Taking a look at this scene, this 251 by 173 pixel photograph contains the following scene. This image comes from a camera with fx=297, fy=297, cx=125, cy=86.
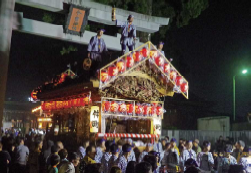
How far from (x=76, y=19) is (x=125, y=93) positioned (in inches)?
172

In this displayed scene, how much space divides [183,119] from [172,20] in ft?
30.7

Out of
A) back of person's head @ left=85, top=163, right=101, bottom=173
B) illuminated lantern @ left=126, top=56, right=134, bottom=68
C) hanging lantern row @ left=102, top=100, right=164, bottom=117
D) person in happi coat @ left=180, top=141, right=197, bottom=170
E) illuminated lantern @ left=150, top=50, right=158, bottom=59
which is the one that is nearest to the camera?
back of person's head @ left=85, top=163, right=101, bottom=173

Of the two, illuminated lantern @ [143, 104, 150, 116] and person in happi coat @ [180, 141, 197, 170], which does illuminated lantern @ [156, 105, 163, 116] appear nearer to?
illuminated lantern @ [143, 104, 150, 116]

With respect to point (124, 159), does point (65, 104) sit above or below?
above

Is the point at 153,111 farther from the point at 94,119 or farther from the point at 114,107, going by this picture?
the point at 94,119

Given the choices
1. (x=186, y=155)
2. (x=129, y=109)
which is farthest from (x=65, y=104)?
(x=186, y=155)

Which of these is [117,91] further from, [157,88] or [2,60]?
[2,60]

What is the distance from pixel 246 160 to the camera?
8234 mm

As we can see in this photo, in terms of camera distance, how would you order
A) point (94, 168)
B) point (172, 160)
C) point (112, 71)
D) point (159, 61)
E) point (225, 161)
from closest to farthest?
1. point (94, 168)
2. point (225, 161)
3. point (172, 160)
4. point (112, 71)
5. point (159, 61)

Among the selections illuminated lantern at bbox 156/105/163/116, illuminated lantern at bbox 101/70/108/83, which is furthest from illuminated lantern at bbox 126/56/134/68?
illuminated lantern at bbox 156/105/163/116

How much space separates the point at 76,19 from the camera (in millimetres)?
14211

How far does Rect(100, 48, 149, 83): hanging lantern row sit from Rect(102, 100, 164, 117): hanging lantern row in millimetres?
1444

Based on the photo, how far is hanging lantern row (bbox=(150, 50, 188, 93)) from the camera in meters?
12.5

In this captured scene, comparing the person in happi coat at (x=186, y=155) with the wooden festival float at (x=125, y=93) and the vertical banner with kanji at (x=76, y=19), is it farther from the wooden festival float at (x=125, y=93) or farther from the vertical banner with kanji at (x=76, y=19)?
the vertical banner with kanji at (x=76, y=19)
